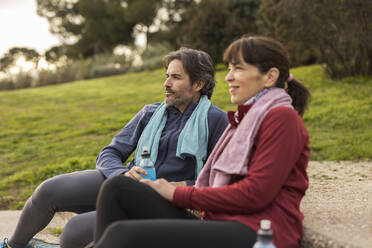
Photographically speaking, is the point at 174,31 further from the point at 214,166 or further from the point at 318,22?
the point at 214,166

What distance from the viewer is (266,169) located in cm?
215

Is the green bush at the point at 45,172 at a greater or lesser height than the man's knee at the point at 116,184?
lesser

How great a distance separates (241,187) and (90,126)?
7088 mm

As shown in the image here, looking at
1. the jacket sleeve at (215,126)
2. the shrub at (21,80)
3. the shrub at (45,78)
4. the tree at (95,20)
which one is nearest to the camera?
the jacket sleeve at (215,126)

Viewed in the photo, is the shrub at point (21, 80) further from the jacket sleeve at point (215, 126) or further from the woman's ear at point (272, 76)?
the woman's ear at point (272, 76)

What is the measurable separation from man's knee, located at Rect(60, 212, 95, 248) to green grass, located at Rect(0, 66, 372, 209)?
82.8 inches

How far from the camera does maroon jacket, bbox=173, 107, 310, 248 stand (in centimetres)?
215

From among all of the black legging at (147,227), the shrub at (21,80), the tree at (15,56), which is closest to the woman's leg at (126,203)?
the black legging at (147,227)

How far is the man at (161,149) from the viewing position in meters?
3.25

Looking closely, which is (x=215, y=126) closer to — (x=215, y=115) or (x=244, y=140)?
(x=215, y=115)

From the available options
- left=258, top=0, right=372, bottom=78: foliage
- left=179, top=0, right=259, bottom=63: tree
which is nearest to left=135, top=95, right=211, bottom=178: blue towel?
left=258, top=0, right=372, bottom=78: foliage

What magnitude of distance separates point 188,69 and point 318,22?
7448mm

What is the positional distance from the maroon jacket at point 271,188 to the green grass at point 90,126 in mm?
2444

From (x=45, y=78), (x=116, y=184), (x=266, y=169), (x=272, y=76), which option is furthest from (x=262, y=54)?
(x=45, y=78)
